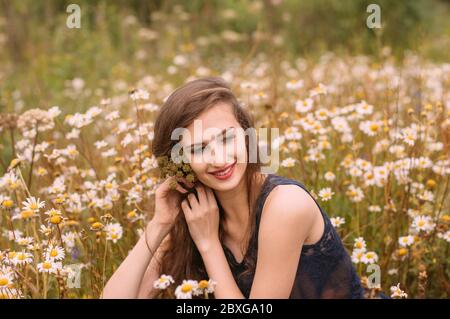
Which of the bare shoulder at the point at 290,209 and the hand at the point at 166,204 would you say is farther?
the hand at the point at 166,204

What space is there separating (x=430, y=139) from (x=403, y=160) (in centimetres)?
22

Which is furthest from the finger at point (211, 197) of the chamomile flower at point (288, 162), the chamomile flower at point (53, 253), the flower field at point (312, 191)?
the chamomile flower at point (288, 162)

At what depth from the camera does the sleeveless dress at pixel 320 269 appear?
177 centimetres

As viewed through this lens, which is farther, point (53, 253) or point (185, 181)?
point (185, 181)

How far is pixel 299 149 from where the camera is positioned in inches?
99.3

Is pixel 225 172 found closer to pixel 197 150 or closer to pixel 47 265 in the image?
pixel 197 150

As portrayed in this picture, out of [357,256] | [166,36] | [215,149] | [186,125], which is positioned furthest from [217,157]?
[166,36]

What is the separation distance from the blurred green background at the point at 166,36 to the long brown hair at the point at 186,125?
2642 millimetres

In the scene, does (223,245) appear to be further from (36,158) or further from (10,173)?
(36,158)

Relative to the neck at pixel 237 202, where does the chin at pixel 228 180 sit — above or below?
above

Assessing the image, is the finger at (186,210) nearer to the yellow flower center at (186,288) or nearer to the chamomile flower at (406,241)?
the yellow flower center at (186,288)

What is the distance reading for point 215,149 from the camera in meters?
1.67

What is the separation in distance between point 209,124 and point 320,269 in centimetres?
57
